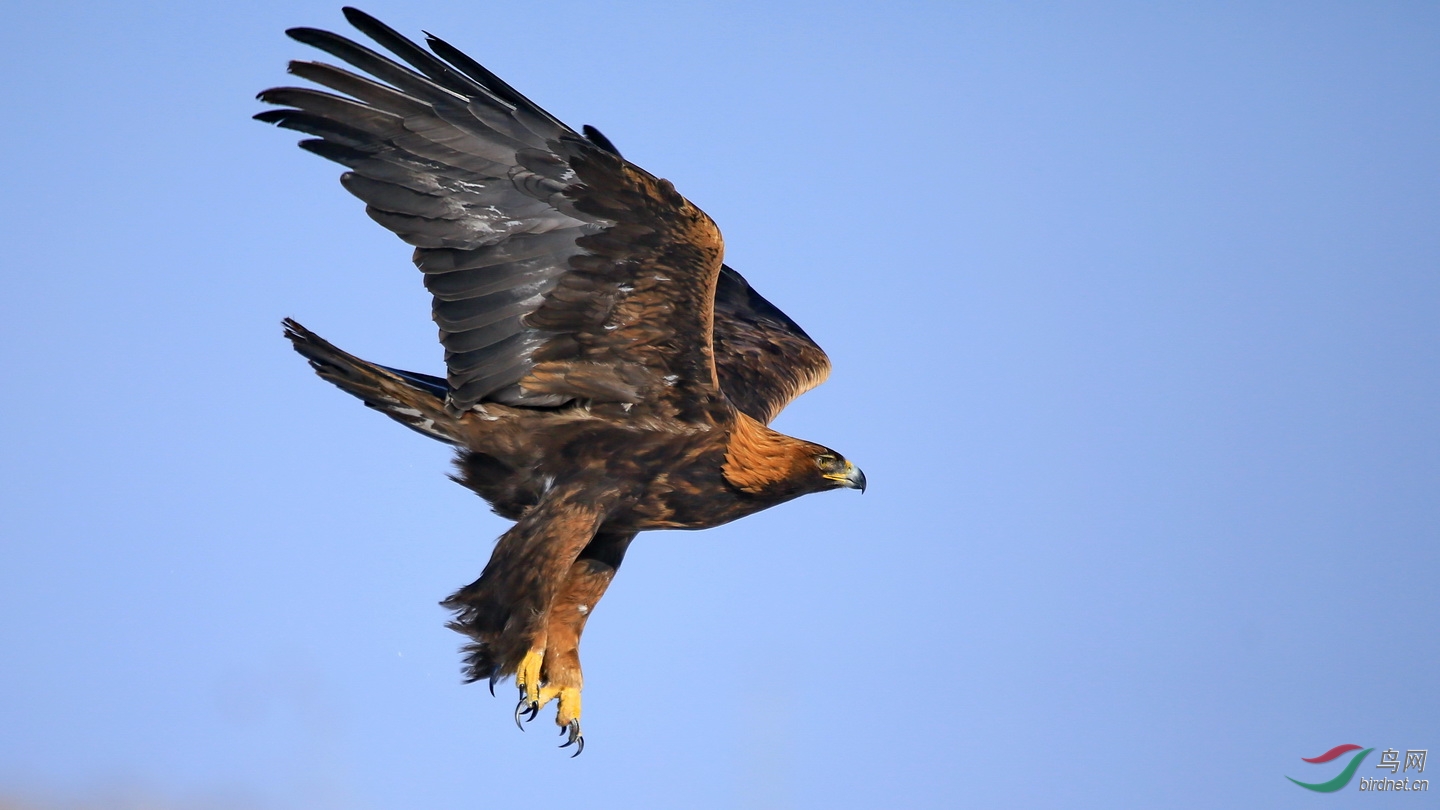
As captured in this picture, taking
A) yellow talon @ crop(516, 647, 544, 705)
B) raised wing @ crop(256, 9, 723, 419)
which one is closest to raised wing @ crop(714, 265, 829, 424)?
raised wing @ crop(256, 9, 723, 419)

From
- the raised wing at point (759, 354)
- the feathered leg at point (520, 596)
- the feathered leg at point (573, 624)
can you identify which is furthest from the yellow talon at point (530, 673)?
the raised wing at point (759, 354)

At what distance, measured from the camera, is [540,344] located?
9.38 metres

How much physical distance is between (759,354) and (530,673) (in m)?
3.86

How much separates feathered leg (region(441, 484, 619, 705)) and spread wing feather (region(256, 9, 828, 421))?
34.3 inches

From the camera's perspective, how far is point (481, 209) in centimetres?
888

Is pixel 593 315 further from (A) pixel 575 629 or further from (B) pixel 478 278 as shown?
(A) pixel 575 629

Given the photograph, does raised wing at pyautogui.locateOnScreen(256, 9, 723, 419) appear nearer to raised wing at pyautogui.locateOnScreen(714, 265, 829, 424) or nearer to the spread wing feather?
the spread wing feather

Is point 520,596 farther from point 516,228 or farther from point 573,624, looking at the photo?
point 516,228

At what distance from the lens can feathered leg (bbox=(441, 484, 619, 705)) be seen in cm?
905

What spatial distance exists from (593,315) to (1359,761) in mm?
10173

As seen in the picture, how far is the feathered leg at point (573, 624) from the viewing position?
9680mm

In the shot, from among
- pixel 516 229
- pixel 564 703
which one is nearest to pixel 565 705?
pixel 564 703

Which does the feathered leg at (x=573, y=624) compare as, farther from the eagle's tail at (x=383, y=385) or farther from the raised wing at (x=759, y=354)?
the raised wing at (x=759, y=354)

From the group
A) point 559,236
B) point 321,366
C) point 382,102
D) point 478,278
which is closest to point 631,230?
point 559,236
